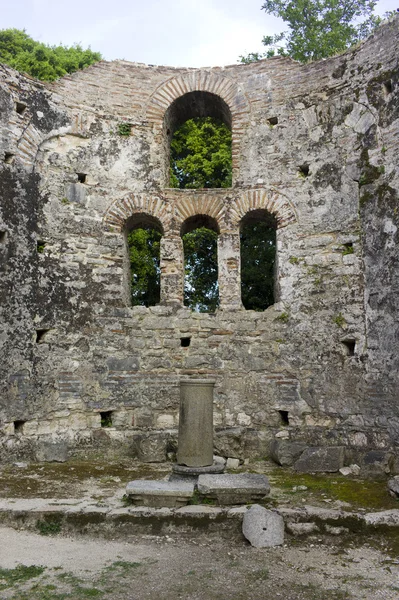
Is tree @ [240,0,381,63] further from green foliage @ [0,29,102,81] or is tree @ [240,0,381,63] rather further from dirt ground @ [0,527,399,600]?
dirt ground @ [0,527,399,600]

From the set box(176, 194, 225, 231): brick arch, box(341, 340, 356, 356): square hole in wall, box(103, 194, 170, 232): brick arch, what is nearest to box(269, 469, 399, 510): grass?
box(341, 340, 356, 356): square hole in wall

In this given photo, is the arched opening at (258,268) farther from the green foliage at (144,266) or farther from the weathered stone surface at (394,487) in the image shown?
the weathered stone surface at (394,487)

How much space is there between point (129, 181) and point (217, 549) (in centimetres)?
653

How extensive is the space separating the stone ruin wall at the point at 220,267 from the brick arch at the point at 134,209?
A: 0.09 ft

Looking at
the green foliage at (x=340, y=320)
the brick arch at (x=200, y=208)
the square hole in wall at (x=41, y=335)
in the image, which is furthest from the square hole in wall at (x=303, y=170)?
the square hole in wall at (x=41, y=335)

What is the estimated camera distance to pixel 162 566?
445 centimetres

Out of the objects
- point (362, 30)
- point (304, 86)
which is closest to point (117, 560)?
point (304, 86)

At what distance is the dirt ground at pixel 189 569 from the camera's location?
12.9 ft

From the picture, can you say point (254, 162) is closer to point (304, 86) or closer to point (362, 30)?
point (304, 86)

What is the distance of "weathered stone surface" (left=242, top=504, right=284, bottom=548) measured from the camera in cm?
493

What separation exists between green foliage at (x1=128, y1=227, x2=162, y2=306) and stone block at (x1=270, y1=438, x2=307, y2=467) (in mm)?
8392

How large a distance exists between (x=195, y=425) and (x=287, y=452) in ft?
6.62

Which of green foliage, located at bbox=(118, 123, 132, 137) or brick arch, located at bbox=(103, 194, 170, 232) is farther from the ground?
green foliage, located at bbox=(118, 123, 132, 137)

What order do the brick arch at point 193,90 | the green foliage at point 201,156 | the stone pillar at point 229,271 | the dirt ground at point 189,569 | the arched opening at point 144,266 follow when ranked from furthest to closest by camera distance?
1. the green foliage at point 201,156
2. the arched opening at point 144,266
3. the brick arch at point 193,90
4. the stone pillar at point 229,271
5. the dirt ground at point 189,569
